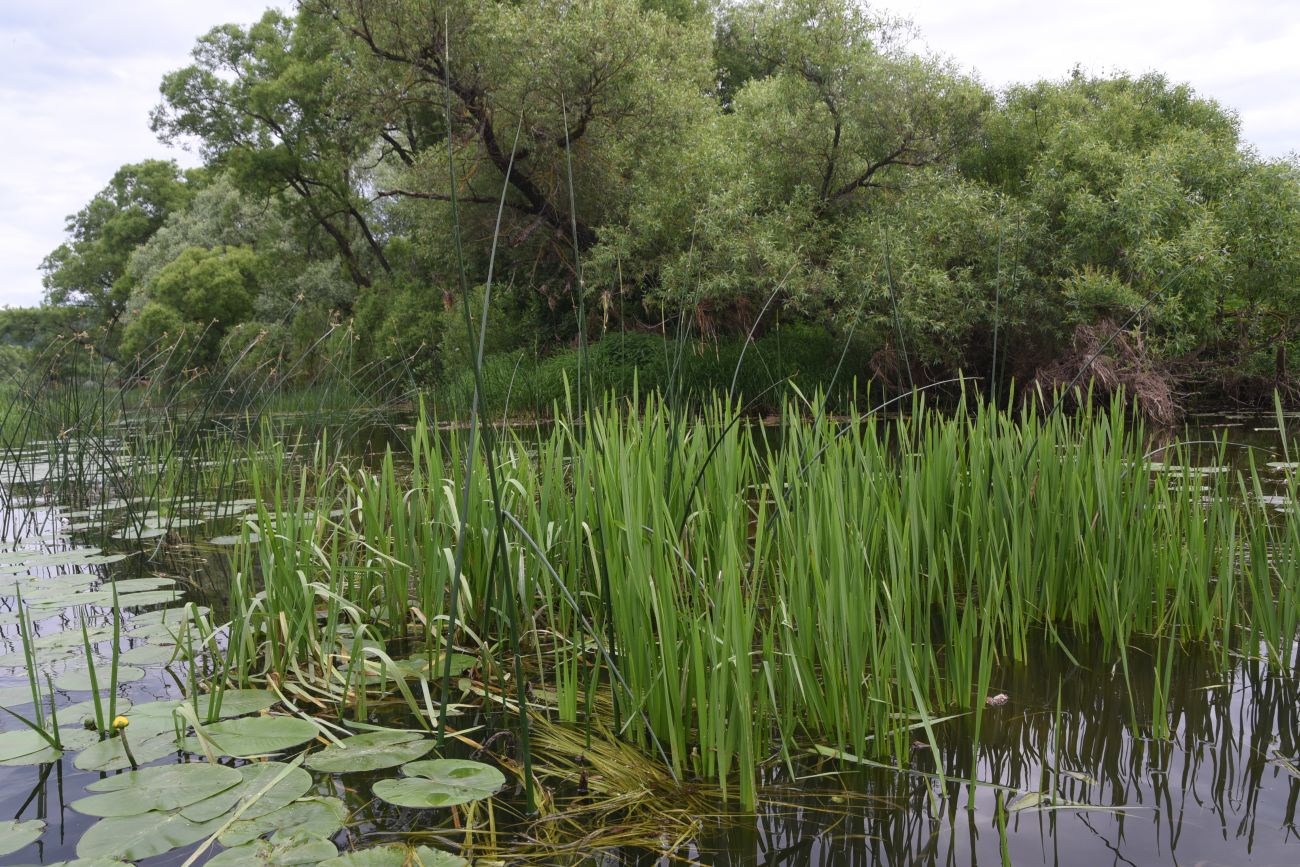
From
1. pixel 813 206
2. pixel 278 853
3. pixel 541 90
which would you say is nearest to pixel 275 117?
pixel 541 90

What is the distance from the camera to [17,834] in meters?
1.78

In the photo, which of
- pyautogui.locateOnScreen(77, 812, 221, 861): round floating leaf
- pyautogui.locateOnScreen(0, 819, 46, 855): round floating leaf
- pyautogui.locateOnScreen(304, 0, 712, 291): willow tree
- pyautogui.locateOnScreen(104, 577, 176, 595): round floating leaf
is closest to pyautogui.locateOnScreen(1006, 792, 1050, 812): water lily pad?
pyautogui.locateOnScreen(77, 812, 221, 861): round floating leaf

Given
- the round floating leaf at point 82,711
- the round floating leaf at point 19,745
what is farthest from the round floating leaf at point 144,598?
the round floating leaf at point 19,745

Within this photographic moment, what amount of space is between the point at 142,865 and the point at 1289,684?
2953 mm

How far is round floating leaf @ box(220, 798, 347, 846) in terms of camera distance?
5.63 ft

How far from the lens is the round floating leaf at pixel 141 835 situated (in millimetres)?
1674

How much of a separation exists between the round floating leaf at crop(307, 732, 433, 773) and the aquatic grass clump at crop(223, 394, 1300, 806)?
11cm

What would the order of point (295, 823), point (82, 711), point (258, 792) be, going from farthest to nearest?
point (82, 711)
point (258, 792)
point (295, 823)

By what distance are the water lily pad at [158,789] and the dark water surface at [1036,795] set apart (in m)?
0.11

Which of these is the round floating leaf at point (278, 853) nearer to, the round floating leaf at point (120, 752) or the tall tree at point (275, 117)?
the round floating leaf at point (120, 752)

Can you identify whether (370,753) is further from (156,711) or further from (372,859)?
(156,711)

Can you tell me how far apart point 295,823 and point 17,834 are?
0.59 metres

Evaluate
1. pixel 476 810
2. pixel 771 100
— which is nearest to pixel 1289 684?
pixel 476 810

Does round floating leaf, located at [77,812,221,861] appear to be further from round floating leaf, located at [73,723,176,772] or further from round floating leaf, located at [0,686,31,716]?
round floating leaf, located at [0,686,31,716]
